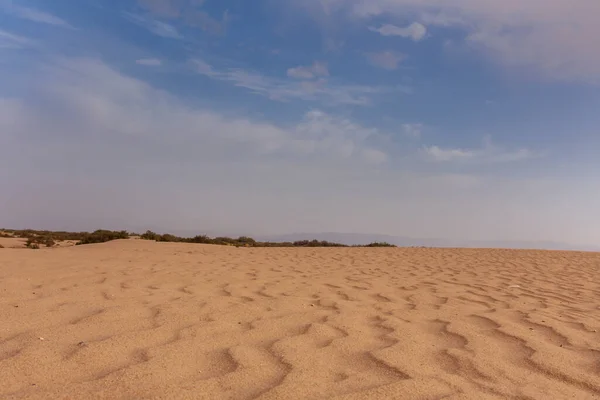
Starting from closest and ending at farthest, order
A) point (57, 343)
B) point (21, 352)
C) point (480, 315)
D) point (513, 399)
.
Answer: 1. point (513, 399)
2. point (21, 352)
3. point (57, 343)
4. point (480, 315)

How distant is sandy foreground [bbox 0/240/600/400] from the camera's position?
2.60 m

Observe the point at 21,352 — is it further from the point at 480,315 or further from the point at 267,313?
the point at 480,315

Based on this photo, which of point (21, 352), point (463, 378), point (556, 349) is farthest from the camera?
point (556, 349)

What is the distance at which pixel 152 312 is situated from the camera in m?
4.26

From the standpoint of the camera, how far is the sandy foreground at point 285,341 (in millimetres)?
2598

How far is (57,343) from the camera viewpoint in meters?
3.25

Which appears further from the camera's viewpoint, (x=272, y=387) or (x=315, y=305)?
(x=315, y=305)

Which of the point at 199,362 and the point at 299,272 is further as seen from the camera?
the point at 299,272

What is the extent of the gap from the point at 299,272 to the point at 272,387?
5.94 metres

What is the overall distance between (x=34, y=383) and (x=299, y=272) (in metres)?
6.13

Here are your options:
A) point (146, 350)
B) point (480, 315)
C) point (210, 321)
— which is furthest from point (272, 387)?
point (480, 315)

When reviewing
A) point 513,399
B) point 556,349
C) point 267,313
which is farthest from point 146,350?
point 556,349

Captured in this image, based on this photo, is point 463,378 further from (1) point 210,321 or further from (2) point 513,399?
(1) point 210,321

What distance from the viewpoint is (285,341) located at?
3455 millimetres
